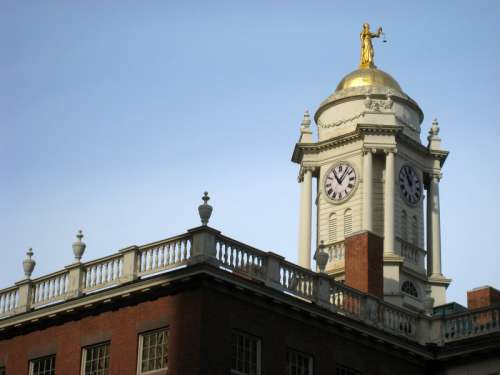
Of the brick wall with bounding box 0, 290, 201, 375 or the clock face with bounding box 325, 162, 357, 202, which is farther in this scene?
the clock face with bounding box 325, 162, 357, 202

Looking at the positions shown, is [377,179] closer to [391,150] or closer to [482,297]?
[391,150]

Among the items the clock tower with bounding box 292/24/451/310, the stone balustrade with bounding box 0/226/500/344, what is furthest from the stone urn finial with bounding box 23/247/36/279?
the clock tower with bounding box 292/24/451/310

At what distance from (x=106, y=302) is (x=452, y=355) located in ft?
42.1

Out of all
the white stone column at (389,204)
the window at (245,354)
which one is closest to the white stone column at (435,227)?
the white stone column at (389,204)

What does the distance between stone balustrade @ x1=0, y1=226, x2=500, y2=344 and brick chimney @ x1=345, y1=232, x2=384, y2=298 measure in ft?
7.07

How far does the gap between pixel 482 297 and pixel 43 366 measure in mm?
17787

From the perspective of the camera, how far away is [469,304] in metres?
57.2

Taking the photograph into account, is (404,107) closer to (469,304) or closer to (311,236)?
(311,236)

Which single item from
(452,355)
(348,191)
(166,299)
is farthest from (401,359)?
(348,191)

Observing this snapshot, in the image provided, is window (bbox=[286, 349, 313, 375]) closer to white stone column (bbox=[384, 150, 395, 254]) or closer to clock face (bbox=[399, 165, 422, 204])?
white stone column (bbox=[384, 150, 395, 254])

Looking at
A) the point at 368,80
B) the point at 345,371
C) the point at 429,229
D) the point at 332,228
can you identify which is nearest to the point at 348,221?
the point at 332,228

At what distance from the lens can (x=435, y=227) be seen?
80938 millimetres

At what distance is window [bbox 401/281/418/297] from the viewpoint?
254 ft

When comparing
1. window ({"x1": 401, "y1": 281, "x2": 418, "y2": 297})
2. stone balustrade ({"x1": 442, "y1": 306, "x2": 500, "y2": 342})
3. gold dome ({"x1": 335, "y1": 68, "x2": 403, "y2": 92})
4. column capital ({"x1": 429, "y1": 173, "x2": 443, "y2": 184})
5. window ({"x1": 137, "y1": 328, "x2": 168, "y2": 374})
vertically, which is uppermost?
gold dome ({"x1": 335, "y1": 68, "x2": 403, "y2": 92})
